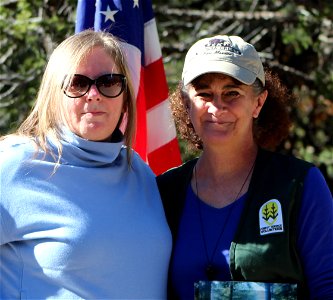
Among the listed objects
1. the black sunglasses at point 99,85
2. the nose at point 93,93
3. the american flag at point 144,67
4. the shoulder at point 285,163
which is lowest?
the shoulder at point 285,163

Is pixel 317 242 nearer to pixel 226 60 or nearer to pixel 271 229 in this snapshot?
pixel 271 229

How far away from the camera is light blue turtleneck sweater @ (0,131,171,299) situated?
8.98ft

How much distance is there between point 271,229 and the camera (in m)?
2.89

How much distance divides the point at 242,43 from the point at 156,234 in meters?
0.79

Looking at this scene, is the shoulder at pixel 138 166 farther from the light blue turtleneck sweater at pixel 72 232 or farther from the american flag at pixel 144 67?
the american flag at pixel 144 67

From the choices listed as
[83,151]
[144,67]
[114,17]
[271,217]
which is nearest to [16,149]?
[83,151]

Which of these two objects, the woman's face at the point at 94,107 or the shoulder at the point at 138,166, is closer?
the woman's face at the point at 94,107

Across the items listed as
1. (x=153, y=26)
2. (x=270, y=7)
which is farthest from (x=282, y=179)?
(x=270, y=7)

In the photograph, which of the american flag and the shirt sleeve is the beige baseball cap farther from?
the american flag

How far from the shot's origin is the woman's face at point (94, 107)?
2.91 m

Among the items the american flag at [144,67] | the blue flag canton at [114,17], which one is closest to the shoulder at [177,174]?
the american flag at [144,67]

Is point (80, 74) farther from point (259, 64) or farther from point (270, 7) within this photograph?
point (270, 7)

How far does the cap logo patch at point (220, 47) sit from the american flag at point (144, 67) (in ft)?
3.61

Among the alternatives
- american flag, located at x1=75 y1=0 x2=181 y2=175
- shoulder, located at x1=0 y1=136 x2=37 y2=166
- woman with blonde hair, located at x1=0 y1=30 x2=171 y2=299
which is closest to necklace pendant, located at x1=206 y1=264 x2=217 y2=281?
woman with blonde hair, located at x1=0 y1=30 x2=171 y2=299
